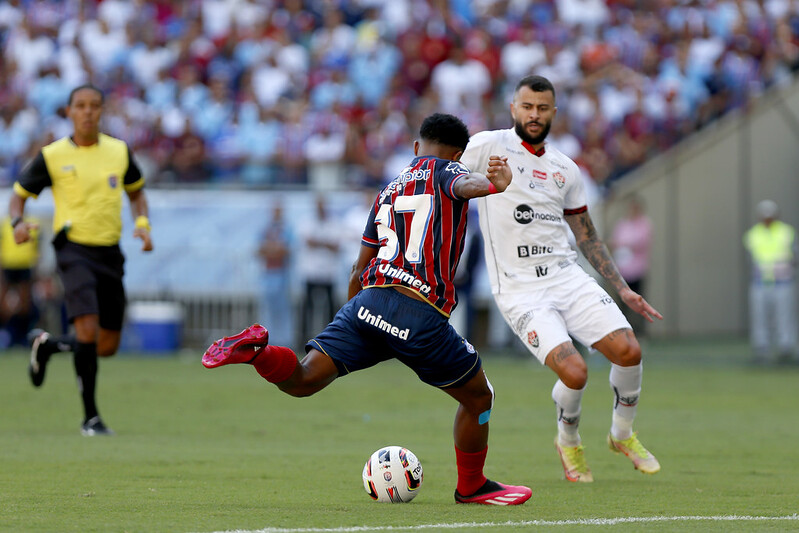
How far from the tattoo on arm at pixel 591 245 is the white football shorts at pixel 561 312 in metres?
0.12

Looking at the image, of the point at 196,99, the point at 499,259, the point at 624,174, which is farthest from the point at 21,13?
the point at 499,259

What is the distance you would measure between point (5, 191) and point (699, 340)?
12.9 metres

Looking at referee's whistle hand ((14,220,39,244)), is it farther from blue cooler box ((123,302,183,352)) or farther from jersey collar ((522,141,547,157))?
blue cooler box ((123,302,183,352))

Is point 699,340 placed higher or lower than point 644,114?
lower

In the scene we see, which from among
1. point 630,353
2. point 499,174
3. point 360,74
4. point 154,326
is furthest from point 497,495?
point 360,74

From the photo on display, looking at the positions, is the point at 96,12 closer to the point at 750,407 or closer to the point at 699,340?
the point at 699,340

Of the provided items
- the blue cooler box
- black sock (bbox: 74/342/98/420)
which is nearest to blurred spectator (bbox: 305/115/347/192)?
the blue cooler box

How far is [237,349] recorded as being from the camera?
645cm

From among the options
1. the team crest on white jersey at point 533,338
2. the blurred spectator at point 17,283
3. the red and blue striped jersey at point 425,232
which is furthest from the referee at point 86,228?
Answer: the blurred spectator at point 17,283

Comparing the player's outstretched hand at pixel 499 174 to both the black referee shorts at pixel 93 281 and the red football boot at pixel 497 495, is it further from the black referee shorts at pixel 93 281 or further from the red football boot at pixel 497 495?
the black referee shorts at pixel 93 281

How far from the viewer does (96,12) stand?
26359 mm

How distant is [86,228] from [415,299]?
4.82m

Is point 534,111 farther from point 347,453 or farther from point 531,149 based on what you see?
point 347,453

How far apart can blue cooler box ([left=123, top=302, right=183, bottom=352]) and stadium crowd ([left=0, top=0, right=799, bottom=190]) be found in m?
2.38
